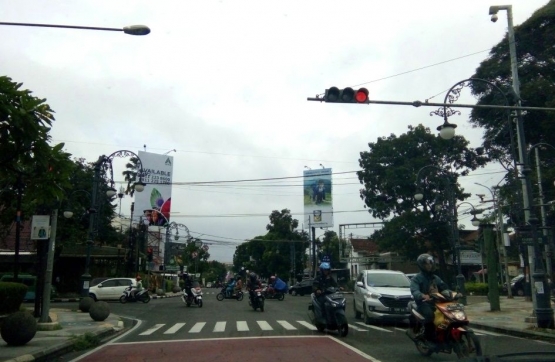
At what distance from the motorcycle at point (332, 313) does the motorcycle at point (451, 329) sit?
4.37 m

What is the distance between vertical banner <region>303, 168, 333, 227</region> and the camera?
53.4 m

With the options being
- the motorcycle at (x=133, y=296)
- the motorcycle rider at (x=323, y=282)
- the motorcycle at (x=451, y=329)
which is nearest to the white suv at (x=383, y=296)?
the motorcycle rider at (x=323, y=282)

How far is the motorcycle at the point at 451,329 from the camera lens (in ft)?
27.4

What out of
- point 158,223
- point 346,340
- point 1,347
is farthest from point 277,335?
point 158,223

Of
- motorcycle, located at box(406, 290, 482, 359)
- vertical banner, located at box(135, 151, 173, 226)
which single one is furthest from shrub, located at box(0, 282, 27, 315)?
vertical banner, located at box(135, 151, 173, 226)

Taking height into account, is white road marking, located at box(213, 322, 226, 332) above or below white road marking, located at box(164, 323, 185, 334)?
above

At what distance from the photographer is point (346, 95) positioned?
1286cm

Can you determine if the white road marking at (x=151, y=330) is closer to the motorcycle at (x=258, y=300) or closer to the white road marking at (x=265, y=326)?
the white road marking at (x=265, y=326)

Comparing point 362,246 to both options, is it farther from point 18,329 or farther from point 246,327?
point 18,329

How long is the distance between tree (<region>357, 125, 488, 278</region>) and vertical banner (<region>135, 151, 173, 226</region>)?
22030mm

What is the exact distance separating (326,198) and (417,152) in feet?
36.5

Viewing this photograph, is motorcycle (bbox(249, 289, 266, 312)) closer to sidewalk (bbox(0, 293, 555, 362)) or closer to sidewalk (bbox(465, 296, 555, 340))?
sidewalk (bbox(0, 293, 555, 362))

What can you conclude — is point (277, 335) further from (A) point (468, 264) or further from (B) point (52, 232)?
(A) point (468, 264)

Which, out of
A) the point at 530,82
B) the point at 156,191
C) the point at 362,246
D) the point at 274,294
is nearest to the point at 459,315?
the point at 530,82
